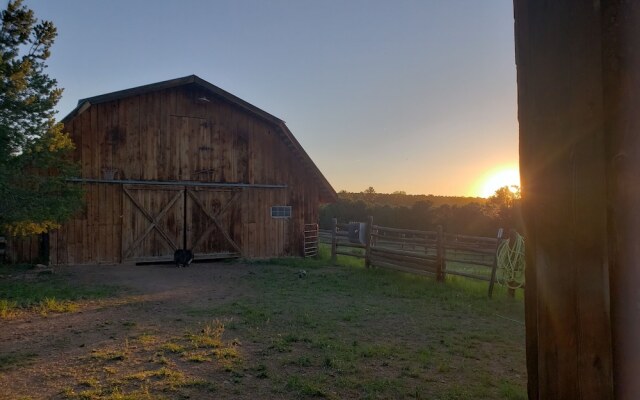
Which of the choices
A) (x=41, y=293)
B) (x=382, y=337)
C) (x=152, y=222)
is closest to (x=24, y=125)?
(x=41, y=293)

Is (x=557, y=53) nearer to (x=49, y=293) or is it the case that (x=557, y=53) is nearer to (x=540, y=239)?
(x=540, y=239)

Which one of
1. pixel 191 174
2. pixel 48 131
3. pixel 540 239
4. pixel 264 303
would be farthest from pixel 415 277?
pixel 540 239

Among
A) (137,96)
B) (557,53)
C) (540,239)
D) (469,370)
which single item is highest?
(137,96)

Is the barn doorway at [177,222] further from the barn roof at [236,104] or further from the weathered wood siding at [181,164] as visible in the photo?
the barn roof at [236,104]

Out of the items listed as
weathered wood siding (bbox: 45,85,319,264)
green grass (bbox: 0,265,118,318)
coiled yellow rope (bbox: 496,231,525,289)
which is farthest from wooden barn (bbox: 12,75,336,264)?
coiled yellow rope (bbox: 496,231,525,289)

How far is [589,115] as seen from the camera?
0.96 meters

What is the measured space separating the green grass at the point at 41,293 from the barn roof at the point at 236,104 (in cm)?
515

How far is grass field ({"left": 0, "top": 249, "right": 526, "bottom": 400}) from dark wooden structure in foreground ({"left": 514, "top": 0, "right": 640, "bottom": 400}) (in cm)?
415

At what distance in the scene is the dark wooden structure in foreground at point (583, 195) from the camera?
3.00 ft

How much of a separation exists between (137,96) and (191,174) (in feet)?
10.5

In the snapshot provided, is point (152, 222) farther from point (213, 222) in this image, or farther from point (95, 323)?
point (95, 323)

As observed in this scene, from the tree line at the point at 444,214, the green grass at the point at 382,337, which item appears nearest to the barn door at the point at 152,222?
the green grass at the point at 382,337

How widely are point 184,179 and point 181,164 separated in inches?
21.5

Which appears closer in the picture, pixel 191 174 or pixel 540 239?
pixel 540 239
